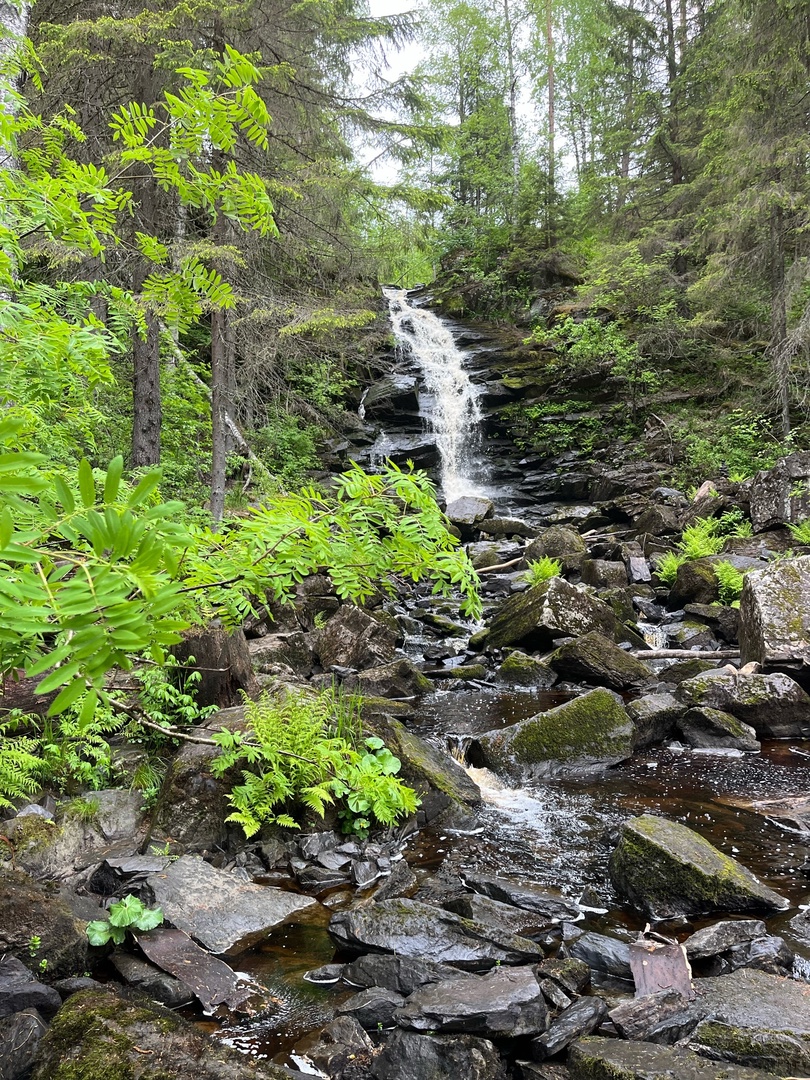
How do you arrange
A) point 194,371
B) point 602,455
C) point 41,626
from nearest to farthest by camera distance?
point 41,626 < point 194,371 < point 602,455

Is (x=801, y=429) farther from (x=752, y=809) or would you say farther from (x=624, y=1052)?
(x=624, y=1052)

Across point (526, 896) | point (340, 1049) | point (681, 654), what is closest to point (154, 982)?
point (340, 1049)

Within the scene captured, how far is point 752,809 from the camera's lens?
572 cm

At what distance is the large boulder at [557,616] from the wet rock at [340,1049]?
773cm

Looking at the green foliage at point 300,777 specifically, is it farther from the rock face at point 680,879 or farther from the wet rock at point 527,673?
the wet rock at point 527,673

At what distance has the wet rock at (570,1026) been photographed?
2.98m

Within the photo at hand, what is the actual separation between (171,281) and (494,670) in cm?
824

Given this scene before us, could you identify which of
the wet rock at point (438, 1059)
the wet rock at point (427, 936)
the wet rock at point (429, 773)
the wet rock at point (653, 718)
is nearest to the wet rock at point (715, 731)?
the wet rock at point (653, 718)

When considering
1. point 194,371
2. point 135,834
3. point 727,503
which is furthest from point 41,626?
point 727,503

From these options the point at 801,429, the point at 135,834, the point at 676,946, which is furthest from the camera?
the point at 801,429

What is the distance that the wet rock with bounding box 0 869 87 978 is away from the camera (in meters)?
3.31

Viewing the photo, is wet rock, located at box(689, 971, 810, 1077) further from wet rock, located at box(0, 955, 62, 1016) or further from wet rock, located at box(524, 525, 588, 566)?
wet rock, located at box(524, 525, 588, 566)

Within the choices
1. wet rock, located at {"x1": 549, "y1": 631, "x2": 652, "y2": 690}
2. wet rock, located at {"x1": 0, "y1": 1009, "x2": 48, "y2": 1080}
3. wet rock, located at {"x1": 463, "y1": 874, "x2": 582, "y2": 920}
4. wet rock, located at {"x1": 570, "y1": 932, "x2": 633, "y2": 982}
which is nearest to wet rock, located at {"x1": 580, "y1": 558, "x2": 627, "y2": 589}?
wet rock, located at {"x1": 549, "y1": 631, "x2": 652, "y2": 690}

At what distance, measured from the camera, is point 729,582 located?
37.5 ft
